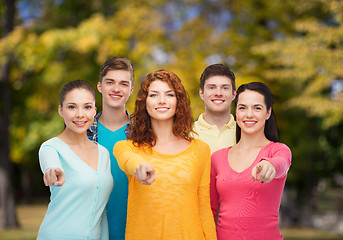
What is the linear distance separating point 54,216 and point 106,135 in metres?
0.83

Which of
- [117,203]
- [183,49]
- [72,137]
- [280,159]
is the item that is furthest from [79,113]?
[183,49]

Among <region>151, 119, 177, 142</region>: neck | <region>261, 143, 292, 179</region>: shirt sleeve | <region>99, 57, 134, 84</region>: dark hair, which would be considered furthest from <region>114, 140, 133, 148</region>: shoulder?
<region>261, 143, 292, 179</region>: shirt sleeve

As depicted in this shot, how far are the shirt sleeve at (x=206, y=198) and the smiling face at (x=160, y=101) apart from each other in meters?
0.34

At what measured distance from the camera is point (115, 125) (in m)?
3.59

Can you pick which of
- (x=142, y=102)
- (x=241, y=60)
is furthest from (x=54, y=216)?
(x=241, y=60)

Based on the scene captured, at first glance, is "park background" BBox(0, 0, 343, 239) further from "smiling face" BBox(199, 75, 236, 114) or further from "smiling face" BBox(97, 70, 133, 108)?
"smiling face" BBox(97, 70, 133, 108)

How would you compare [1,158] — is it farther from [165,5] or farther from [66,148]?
[66,148]

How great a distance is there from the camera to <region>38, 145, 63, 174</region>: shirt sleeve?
2.69 metres

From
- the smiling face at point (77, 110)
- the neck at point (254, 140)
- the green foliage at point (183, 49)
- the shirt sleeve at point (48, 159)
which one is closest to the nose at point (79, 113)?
the smiling face at point (77, 110)

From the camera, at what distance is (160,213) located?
2824 mm

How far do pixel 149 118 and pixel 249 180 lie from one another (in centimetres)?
80

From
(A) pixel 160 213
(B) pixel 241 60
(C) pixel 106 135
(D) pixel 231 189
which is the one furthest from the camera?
(B) pixel 241 60

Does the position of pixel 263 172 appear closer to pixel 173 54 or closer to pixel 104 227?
pixel 104 227

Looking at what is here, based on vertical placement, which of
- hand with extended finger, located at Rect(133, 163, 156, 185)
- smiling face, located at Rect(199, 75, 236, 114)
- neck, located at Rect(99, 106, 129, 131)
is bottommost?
hand with extended finger, located at Rect(133, 163, 156, 185)
